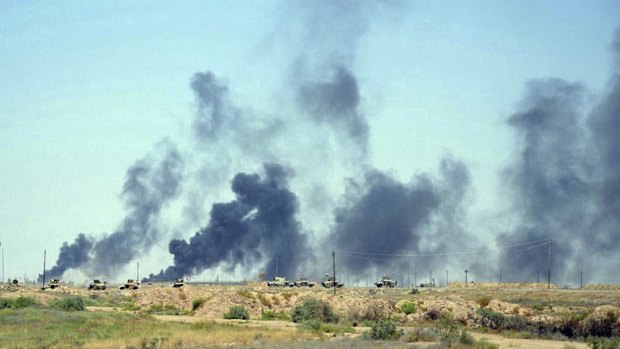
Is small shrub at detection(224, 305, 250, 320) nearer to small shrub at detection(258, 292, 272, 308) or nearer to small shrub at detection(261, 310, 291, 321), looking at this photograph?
small shrub at detection(261, 310, 291, 321)

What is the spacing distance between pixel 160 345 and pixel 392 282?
157386 mm

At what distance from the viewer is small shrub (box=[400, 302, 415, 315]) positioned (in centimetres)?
7575

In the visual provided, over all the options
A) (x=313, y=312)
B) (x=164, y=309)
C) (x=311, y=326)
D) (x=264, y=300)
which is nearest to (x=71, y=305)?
(x=164, y=309)

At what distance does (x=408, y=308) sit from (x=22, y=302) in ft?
118

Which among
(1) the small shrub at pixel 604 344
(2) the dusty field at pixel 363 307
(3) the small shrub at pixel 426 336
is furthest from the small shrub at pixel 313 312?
(1) the small shrub at pixel 604 344

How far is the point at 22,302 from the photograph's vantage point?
81562 millimetres

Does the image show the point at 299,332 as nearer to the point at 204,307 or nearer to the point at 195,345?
the point at 195,345

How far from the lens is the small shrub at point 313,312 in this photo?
6925 cm

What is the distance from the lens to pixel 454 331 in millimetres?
49031

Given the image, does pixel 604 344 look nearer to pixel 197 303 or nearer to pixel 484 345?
pixel 484 345

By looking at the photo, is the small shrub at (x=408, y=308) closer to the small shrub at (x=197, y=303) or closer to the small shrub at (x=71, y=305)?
the small shrub at (x=197, y=303)

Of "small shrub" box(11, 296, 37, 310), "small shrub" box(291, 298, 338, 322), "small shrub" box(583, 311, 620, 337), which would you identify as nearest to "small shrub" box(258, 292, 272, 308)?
"small shrub" box(291, 298, 338, 322)

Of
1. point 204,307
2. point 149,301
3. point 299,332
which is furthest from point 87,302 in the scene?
point 299,332

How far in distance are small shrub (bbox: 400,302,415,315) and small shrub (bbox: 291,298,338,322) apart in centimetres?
783
